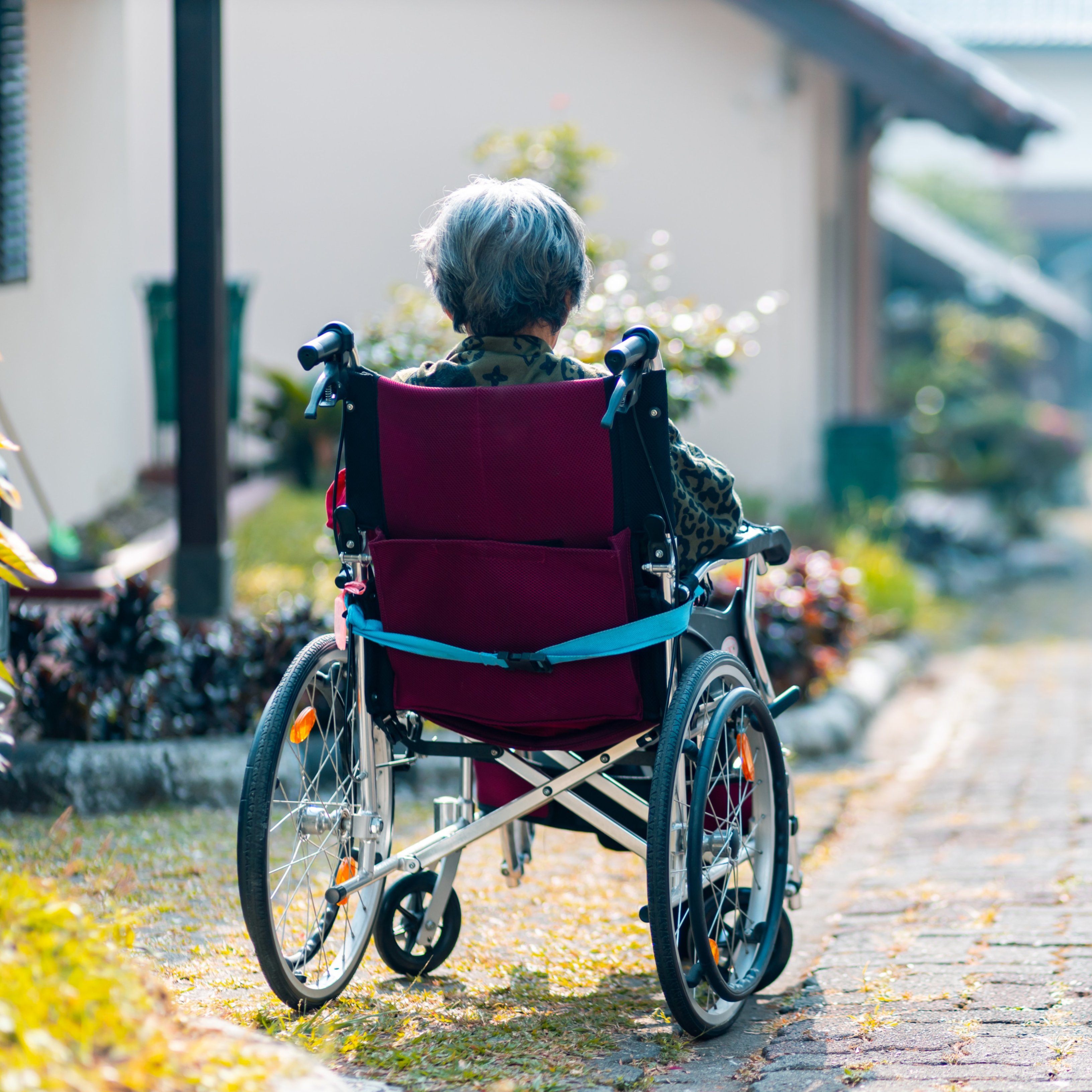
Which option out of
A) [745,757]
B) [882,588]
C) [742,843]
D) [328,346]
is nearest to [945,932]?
[742,843]

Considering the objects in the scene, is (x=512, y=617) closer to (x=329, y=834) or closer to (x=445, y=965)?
(x=329, y=834)

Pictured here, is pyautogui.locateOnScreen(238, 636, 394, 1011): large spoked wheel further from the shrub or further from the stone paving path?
the shrub

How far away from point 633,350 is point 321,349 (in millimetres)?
568

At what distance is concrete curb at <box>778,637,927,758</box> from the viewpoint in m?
5.89

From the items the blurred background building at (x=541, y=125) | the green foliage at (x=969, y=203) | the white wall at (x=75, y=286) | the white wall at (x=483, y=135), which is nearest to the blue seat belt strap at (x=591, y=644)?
the white wall at (x=75, y=286)

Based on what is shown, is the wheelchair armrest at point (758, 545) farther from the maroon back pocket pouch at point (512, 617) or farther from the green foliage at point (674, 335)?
the green foliage at point (674, 335)

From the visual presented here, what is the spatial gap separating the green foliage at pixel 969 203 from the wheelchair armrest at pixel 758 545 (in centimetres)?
2386

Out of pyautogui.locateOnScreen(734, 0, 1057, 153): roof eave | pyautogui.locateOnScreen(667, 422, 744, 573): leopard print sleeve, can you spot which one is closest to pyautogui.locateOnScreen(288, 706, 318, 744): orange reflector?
pyautogui.locateOnScreen(667, 422, 744, 573): leopard print sleeve

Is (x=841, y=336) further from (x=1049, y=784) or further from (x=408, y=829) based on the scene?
(x=408, y=829)

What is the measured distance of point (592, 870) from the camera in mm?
4230

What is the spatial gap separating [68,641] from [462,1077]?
2.50 m

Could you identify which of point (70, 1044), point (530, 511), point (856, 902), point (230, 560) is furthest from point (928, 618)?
point (70, 1044)

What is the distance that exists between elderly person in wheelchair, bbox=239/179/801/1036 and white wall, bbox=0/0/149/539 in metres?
4.08

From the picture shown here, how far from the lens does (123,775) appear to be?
4.43 m
